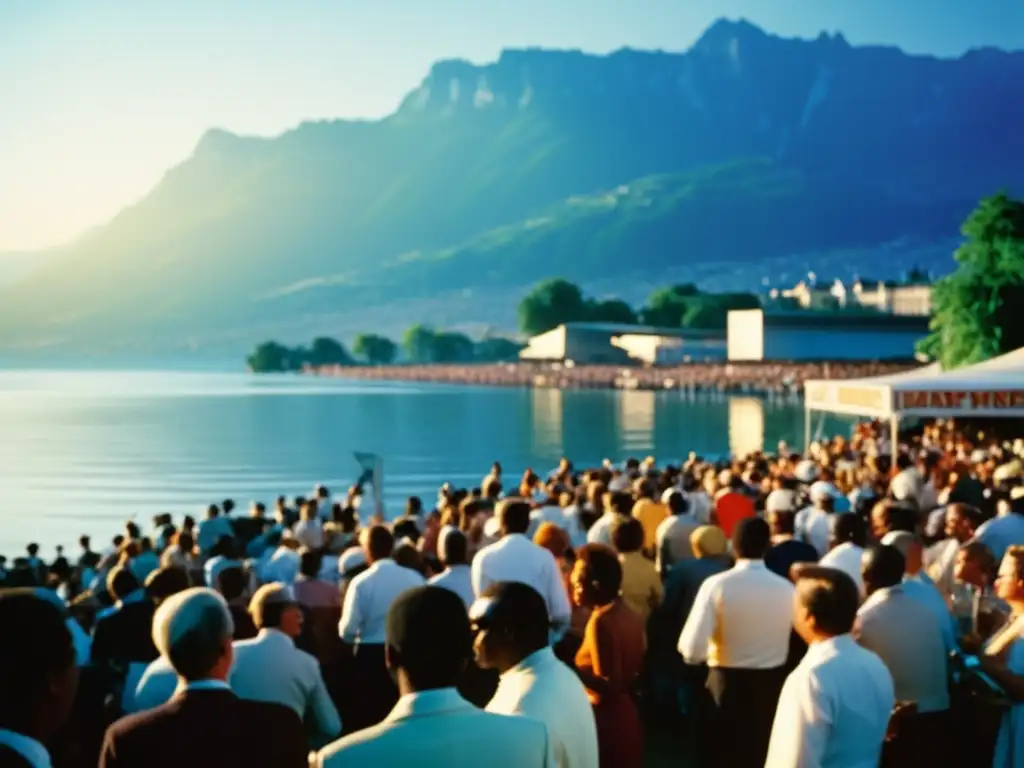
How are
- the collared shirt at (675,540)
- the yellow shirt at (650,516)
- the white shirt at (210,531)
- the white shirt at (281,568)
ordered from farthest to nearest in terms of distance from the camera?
the white shirt at (210,531), the yellow shirt at (650,516), the white shirt at (281,568), the collared shirt at (675,540)

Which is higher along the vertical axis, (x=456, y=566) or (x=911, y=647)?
(x=456, y=566)

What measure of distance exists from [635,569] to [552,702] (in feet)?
14.4

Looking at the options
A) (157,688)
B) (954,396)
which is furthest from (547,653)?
(954,396)

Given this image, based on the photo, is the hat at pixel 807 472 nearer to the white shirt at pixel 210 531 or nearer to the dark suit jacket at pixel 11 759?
the white shirt at pixel 210 531

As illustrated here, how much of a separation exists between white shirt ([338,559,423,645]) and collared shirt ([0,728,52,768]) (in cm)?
489

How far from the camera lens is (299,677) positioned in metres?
6.50

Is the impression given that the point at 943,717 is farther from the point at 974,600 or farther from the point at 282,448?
the point at 282,448

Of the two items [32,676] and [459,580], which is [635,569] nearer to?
[459,580]

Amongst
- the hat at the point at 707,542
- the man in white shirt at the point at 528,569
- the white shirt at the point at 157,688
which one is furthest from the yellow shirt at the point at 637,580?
the white shirt at the point at 157,688

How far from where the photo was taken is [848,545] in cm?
858

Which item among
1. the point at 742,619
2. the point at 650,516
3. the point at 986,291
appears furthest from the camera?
the point at 986,291

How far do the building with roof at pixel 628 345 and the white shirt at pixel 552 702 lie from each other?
164043 millimetres

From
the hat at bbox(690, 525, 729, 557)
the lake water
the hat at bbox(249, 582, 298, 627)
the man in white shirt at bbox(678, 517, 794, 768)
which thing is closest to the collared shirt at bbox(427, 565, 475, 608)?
the hat at bbox(690, 525, 729, 557)

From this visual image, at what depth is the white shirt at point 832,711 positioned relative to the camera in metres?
5.25
